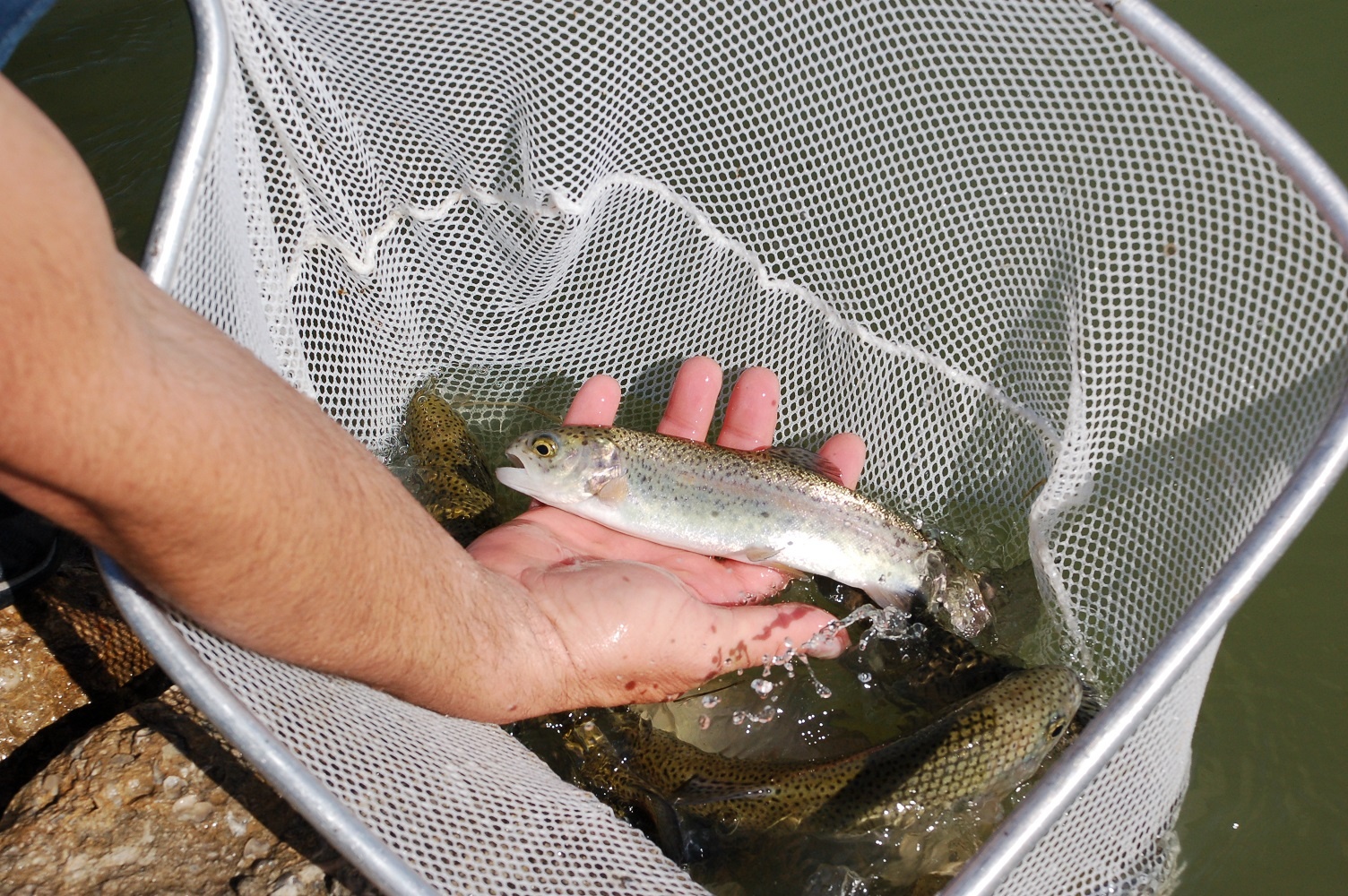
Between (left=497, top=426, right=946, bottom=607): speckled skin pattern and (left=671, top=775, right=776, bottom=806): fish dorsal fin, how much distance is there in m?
1.00

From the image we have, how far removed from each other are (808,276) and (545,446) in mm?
1517

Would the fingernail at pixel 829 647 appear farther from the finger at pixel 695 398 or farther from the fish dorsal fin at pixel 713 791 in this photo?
the finger at pixel 695 398

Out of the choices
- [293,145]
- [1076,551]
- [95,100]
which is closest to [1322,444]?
[1076,551]

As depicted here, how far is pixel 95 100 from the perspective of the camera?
638cm

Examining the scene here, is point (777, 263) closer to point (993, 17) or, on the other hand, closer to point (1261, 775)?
point (993, 17)

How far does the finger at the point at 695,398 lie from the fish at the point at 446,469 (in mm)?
941

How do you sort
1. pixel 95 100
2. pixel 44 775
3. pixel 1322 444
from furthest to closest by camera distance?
pixel 95 100
pixel 44 775
pixel 1322 444

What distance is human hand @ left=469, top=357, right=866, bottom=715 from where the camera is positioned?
3482mm

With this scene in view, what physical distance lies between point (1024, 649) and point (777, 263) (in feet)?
6.88

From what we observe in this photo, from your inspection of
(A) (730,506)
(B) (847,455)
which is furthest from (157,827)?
(B) (847,455)

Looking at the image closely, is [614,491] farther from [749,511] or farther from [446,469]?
[446,469]

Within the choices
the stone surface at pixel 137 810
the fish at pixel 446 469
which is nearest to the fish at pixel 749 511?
the fish at pixel 446 469

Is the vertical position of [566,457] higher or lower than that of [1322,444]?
lower

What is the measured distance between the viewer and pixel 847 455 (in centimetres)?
449
